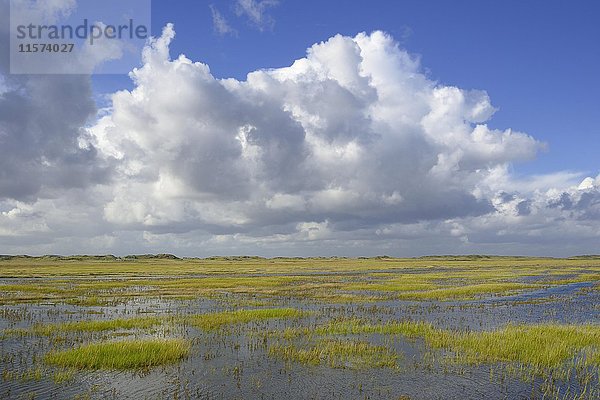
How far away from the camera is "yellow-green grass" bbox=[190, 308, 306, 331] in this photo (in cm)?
3007

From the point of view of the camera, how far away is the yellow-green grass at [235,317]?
98.6ft

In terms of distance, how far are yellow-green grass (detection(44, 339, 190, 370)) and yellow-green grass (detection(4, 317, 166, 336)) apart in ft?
20.5

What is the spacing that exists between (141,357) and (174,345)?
199 centimetres

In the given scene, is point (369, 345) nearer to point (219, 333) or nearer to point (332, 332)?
point (332, 332)

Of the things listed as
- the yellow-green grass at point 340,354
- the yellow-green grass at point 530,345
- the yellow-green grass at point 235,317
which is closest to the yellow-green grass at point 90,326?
the yellow-green grass at point 235,317

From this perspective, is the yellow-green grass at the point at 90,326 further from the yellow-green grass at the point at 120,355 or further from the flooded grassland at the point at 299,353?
the yellow-green grass at the point at 120,355

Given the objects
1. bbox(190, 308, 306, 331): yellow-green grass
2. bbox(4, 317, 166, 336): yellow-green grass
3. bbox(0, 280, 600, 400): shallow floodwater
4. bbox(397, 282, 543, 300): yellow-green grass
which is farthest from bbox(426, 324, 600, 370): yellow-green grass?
bbox(397, 282, 543, 300): yellow-green grass

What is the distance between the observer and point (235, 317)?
1307 inches

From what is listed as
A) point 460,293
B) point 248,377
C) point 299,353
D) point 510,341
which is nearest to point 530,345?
point 510,341

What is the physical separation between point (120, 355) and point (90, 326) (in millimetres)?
9761

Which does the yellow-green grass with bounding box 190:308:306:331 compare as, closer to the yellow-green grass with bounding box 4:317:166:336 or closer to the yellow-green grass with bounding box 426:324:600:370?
the yellow-green grass with bounding box 4:317:166:336

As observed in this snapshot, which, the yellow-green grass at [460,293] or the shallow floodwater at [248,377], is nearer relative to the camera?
the shallow floodwater at [248,377]

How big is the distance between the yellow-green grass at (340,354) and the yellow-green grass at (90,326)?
11.5 meters

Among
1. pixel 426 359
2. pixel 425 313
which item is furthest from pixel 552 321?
pixel 426 359
